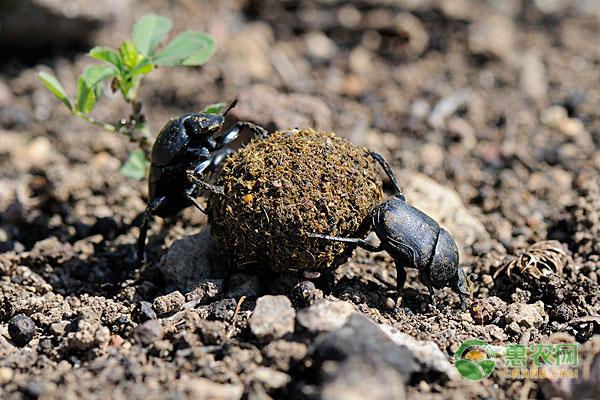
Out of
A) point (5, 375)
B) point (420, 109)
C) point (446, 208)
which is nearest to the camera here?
point (5, 375)

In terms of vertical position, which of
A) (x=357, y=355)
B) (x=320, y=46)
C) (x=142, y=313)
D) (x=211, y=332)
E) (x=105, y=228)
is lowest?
(x=105, y=228)

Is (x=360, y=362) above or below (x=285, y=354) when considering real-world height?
above

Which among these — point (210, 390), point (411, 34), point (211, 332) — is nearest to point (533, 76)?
point (411, 34)

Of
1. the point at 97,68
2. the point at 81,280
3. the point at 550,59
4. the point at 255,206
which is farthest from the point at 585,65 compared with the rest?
the point at 81,280

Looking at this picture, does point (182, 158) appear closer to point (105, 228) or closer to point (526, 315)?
point (105, 228)

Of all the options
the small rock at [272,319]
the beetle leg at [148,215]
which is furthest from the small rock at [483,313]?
the beetle leg at [148,215]

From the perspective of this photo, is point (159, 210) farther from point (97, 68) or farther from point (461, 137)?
point (461, 137)

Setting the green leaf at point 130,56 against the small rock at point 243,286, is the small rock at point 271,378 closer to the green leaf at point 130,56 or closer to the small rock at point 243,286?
the small rock at point 243,286

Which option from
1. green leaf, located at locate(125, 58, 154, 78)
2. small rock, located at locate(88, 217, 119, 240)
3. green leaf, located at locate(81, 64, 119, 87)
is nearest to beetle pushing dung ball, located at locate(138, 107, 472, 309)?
green leaf, located at locate(125, 58, 154, 78)
